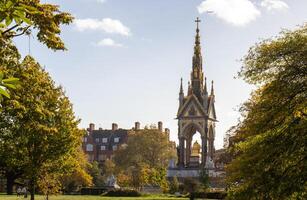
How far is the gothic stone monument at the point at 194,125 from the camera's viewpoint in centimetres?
8444

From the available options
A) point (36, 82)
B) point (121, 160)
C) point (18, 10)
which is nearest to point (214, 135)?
point (121, 160)

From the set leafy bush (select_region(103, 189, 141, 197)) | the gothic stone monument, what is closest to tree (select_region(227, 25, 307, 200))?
leafy bush (select_region(103, 189, 141, 197))

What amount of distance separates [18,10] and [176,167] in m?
81.4

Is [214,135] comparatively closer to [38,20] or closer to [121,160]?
[121,160]

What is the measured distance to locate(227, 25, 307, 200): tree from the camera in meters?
16.1

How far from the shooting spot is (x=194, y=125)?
8550 cm

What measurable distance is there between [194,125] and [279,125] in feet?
224

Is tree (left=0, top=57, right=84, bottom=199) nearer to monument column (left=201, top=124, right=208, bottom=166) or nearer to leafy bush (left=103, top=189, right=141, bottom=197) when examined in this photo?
leafy bush (left=103, top=189, right=141, bottom=197)

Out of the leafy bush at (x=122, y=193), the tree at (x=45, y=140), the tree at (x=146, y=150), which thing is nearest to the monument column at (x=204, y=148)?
the tree at (x=146, y=150)

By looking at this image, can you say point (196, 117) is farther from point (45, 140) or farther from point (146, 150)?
point (45, 140)

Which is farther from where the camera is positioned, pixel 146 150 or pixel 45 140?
pixel 146 150

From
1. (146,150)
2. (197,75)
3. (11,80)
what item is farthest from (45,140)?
(146,150)

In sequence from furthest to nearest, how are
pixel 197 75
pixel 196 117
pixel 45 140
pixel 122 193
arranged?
pixel 197 75 → pixel 196 117 → pixel 122 193 → pixel 45 140

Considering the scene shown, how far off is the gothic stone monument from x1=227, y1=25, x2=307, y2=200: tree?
2561 inches
